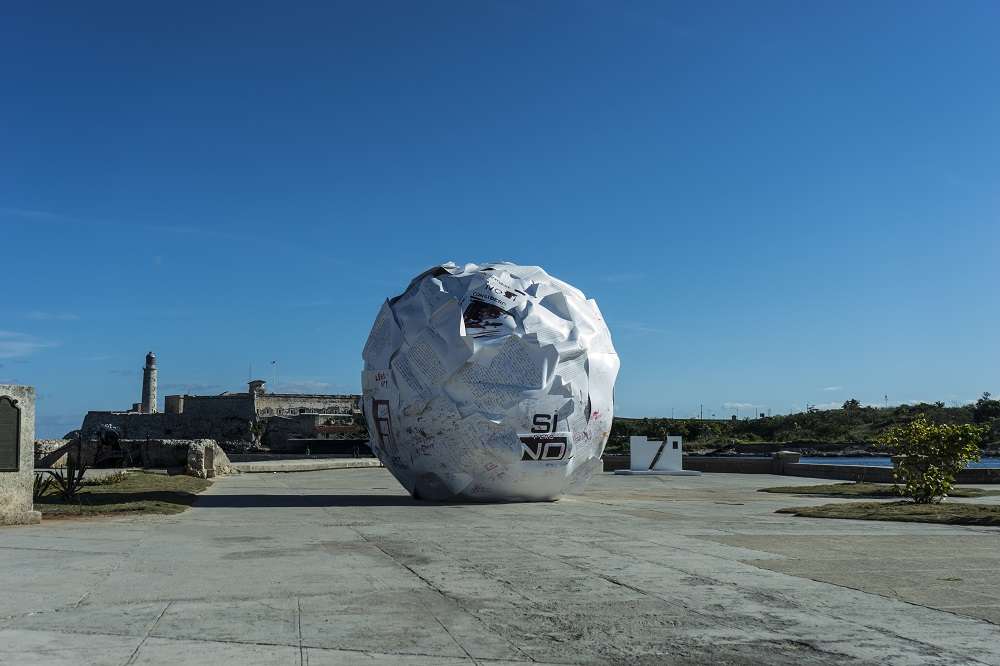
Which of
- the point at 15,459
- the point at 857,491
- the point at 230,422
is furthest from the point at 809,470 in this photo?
the point at 230,422

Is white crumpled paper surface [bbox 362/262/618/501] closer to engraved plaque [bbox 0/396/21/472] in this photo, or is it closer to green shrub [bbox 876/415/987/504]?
green shrub [bbox 876/415/987/504]

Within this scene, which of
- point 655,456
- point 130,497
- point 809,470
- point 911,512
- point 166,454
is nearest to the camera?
point 911,512

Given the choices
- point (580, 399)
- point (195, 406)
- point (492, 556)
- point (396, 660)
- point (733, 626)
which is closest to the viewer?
point (396, 660)

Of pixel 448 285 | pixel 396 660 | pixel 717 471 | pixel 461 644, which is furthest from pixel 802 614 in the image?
pixel 717 471

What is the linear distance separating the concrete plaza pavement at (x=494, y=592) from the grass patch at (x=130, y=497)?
4.90 ft

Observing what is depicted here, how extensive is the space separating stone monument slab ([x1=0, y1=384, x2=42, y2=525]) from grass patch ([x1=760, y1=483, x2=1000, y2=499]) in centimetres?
1793

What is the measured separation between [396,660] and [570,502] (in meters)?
14.2

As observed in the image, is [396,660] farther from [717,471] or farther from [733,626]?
[717,471]

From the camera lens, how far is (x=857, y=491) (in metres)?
23.3

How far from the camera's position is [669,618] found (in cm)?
720

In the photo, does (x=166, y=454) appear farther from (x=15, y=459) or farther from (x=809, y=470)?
(x=809, y=470)

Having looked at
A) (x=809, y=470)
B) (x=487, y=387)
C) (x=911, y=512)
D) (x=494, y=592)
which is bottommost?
(x=809, y=470)

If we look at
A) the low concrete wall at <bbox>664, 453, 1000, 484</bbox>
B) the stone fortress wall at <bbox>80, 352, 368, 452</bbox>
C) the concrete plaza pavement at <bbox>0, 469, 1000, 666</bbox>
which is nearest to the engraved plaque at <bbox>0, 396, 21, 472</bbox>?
the concrete plaza pavement at <bbox>0, 469, 1000, 666</bbox>

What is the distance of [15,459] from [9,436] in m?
0.37
